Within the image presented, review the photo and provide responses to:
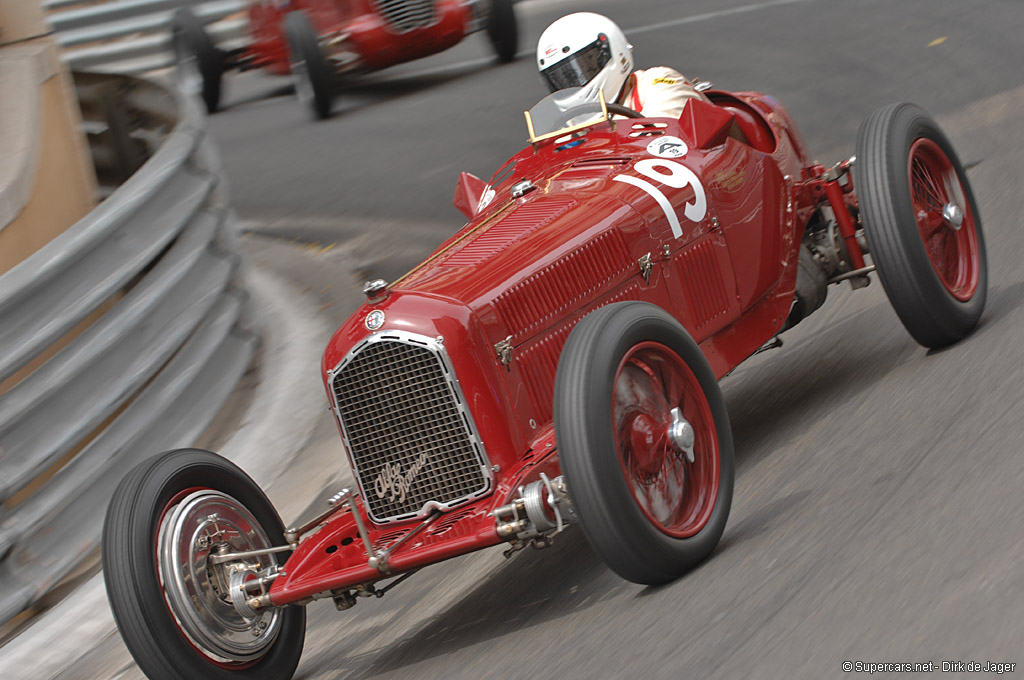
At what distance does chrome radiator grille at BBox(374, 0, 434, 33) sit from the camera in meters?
14.7

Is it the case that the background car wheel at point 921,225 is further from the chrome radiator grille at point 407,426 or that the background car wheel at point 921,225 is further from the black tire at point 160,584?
the black tire at point 160,584

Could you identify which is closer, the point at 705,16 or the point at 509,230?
the point at 509,230

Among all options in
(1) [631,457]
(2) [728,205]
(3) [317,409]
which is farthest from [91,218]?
(1) [631,457]

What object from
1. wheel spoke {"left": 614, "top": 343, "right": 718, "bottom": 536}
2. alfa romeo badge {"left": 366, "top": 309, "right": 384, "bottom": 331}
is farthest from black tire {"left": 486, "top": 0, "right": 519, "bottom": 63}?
wheel spoke {"left": 614, "top": 343, "right": 718, "bottom": 536}

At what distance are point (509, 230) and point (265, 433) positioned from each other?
2.60 metres

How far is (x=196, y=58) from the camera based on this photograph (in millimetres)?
16234

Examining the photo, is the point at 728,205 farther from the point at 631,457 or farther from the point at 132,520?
the point at 132,520

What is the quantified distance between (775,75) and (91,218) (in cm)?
757

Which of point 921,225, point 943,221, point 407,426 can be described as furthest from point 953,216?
point 407,426

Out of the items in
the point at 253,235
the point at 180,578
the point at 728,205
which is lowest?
the point at 253,235

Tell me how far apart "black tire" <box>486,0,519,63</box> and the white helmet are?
28.8 ft

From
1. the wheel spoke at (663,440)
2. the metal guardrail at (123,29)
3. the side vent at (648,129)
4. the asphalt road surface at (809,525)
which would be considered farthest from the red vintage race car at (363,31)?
the wheel spoke at (663,440)

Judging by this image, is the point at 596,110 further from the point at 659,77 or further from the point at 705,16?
the point at 705,16

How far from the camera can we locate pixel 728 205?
218 inches
